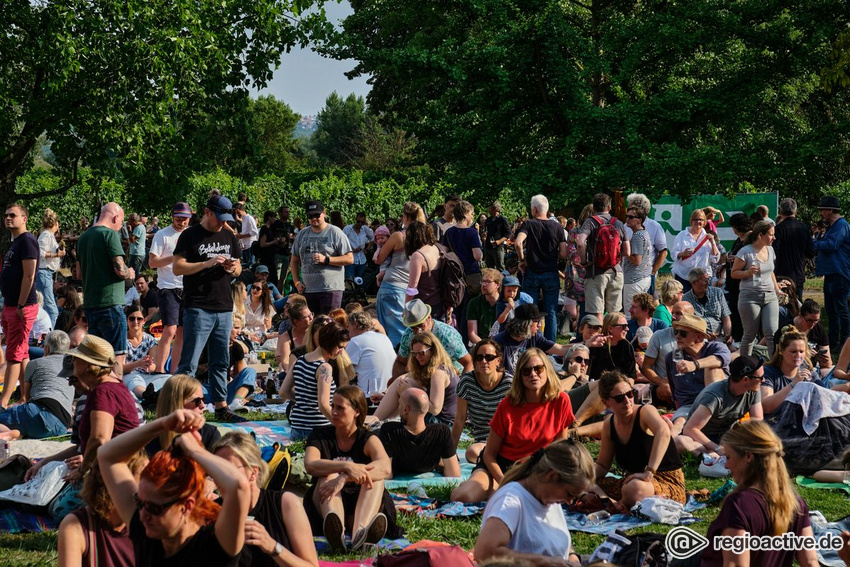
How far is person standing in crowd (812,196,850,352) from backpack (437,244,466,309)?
466cm

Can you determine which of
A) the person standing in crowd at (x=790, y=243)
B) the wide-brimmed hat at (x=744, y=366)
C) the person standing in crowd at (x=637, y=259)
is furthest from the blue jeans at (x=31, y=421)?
the person standing in crowd at (x=790, y=243)

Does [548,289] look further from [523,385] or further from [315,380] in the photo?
[523,385]

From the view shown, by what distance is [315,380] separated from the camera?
312 inches

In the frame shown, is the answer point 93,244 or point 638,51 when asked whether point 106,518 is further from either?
point 638,51

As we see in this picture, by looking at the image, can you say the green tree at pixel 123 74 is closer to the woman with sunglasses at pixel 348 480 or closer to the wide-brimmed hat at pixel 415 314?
the wide-brimmed hat at pixel 415 314

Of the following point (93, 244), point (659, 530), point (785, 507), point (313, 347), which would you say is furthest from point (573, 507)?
point (93, 244)

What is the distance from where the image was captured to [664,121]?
17797mm

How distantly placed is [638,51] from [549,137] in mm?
2287

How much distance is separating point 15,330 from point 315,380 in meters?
3.34

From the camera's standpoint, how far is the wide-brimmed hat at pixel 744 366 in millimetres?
7324

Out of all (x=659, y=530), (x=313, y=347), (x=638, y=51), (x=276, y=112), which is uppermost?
(x=276, y=112)

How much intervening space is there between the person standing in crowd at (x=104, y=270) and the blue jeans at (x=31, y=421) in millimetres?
905

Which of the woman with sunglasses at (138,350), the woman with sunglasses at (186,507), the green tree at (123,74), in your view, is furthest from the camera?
the green tree at (123,74)

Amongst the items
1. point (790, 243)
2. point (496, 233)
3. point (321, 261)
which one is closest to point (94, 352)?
point (321, 261)
